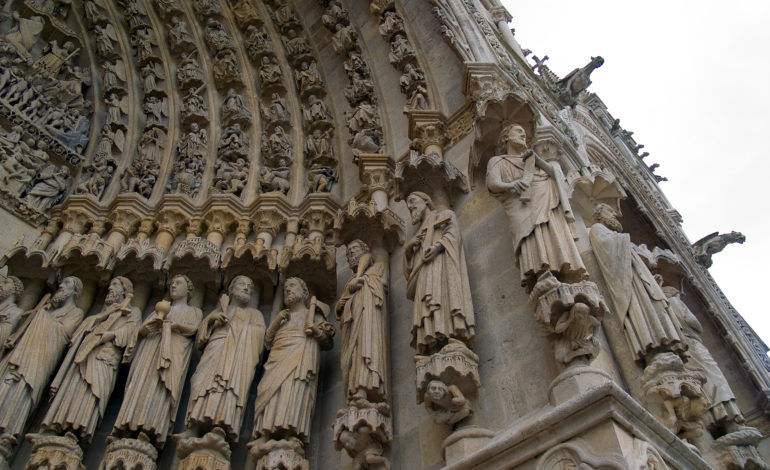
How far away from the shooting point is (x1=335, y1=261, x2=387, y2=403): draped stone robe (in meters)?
3.83

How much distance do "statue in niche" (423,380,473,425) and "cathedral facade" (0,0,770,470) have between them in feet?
0.04

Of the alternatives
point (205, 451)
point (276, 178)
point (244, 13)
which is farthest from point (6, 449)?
point (244, 13)

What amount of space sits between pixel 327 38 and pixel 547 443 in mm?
6419

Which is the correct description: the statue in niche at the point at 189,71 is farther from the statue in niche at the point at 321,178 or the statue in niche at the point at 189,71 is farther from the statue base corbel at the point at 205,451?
the statue base corbel at the point at 205,451

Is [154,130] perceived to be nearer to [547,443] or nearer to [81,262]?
[81,262]

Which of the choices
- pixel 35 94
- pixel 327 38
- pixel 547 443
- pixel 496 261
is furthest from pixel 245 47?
pixel 547 443

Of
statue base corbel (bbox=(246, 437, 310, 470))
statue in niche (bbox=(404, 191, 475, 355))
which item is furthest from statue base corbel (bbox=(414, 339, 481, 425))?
statue base corbel (bbox=(246, 437, 310, 470))

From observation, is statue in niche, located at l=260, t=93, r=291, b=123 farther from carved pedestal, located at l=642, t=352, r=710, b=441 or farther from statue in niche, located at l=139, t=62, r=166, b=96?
carved pedestal, located at l=642, t=352, r=710, b=441

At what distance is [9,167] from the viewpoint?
6.16m

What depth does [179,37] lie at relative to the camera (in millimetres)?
7898

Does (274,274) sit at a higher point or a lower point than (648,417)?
higher

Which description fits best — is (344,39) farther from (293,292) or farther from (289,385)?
(289,385)

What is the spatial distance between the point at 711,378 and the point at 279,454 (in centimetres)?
351

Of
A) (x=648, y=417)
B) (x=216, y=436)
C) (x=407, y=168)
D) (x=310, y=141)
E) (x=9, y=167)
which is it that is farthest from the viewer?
(x=310, y=141)
